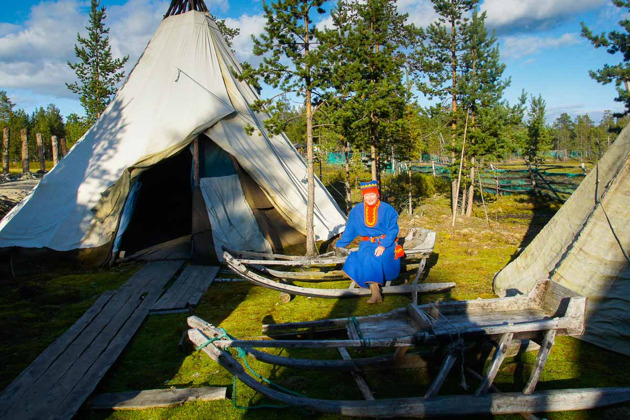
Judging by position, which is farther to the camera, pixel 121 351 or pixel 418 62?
pixel 418 62

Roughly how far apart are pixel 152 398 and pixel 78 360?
125 centimetres

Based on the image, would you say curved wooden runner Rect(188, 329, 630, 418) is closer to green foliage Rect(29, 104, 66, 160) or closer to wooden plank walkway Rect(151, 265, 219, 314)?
wooden plank walkway Rect(151, 265, 219, 314)

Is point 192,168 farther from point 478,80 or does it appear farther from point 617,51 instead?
point 617,51

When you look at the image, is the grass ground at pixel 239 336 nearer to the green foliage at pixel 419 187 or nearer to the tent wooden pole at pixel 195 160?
the tent wooden pole at pixel 195 160

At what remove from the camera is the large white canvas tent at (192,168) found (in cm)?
809

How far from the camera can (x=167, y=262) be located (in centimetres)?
834

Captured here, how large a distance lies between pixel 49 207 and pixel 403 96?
28.4ft

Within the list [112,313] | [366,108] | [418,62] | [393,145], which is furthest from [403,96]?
[112,313]

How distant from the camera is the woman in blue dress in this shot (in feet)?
18.1

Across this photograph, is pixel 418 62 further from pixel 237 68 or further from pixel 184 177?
pixel 184 177

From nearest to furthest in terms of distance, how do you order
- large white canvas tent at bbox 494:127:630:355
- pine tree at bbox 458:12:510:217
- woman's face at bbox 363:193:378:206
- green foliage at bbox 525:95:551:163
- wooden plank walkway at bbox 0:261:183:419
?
wooden plank walkway at bbox 0:261:183:419 → large white canvas tent at bbox 494:127:630:355 → woman's face at bbox 363:193:378:206 → pine tree at bbox 458:12:510:217 → green foliage at bbox 525:95:551:163

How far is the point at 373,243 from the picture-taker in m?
5.63

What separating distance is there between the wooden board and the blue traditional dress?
2644 mm

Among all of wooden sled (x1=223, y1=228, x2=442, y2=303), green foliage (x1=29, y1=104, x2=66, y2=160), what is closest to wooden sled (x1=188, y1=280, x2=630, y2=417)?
wooden sled (x1=223, y1=228, x2=442, y2=303)
